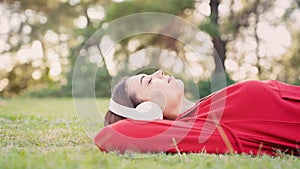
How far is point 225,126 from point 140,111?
522 millimetres

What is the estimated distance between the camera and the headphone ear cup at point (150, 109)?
9.37ft

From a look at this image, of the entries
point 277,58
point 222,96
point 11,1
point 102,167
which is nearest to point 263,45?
point 277,58

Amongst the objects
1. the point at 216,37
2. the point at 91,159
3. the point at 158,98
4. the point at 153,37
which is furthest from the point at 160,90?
the point at 216,37

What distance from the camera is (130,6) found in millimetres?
13117

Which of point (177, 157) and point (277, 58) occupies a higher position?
point (177, 157)

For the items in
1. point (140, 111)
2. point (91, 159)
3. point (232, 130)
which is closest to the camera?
point (91, 159)

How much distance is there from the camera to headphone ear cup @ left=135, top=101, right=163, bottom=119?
2855mm

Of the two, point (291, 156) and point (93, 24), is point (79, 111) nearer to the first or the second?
point (291, 156)

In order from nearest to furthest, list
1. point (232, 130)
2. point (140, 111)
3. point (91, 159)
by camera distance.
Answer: point (91, 159)
point (232, 130)
point (140, 111)

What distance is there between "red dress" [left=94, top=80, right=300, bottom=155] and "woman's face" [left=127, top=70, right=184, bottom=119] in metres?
0.18

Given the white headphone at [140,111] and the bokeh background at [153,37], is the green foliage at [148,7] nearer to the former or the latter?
the bokeh background at [153,37]

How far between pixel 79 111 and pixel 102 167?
2.89 ft

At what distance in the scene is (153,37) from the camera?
9.47 meters

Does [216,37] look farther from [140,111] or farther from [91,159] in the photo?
[91,159]
